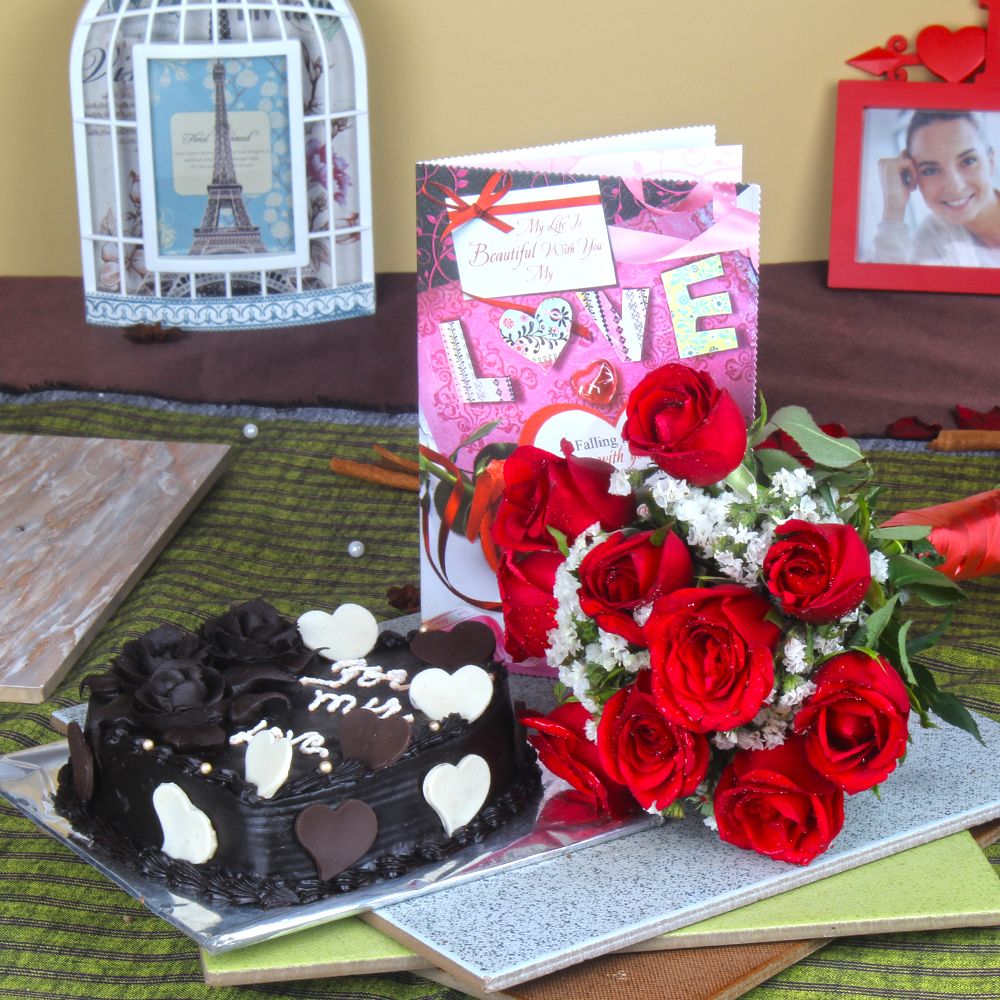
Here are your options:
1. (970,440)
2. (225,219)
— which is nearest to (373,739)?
(970,440)

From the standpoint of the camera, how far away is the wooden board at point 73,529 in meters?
1.00

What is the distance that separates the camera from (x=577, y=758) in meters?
0.75

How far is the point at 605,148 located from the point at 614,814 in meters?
0.47

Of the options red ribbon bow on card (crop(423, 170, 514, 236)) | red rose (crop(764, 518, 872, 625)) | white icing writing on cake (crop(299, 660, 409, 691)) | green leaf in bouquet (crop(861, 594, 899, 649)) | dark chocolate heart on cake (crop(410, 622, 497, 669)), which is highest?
red ribbon bow on card (crop(423, 170, 514, 236))

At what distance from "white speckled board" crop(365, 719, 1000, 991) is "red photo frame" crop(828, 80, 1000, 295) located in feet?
3.32

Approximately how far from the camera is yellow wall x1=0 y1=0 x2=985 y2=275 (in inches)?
71.1

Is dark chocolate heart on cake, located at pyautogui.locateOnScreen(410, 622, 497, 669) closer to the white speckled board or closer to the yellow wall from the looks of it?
the white speckled board

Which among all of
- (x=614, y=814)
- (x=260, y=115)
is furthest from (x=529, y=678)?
(x=260, y=115)

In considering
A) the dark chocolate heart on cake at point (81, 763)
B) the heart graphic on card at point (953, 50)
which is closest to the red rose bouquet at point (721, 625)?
the dark chocolate heart on cake at point (81, 763)

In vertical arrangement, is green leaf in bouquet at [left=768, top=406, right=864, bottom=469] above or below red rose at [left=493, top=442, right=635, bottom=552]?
above

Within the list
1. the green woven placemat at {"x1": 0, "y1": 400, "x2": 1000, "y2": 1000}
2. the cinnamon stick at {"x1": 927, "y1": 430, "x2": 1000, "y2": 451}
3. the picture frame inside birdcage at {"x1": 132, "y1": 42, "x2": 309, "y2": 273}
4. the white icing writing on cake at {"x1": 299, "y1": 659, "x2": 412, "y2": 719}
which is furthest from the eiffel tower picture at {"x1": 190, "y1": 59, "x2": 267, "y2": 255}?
the white icing writing on cake at {"x1": 299, "y1": 659, "x2": 412, "y2": 719}

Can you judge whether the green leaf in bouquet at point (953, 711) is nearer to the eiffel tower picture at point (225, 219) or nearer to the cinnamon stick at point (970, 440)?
the cinnamon stick at point (970, 440)

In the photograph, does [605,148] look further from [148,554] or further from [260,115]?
[260,115]

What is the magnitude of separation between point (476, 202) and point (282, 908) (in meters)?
0.50
